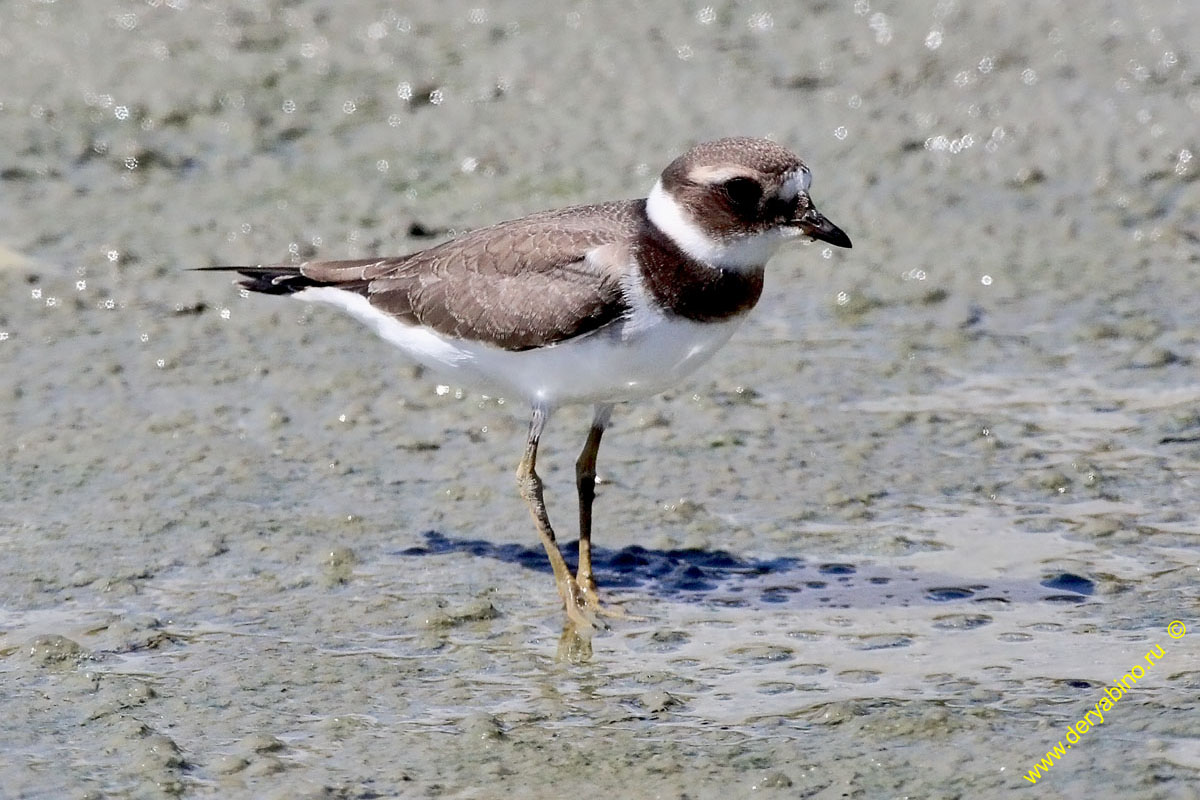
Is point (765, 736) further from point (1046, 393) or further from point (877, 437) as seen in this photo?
point (1046, 393)

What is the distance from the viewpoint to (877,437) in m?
7.46

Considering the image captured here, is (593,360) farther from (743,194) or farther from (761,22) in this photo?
(761,22)

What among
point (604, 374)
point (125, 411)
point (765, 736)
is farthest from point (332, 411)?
point (765, 736)

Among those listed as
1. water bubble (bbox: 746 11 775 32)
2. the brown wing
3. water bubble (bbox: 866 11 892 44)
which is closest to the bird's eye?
the brown wing

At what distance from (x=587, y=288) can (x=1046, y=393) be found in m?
2.70

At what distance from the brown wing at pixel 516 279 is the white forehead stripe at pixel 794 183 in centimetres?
52

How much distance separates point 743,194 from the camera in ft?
19.6

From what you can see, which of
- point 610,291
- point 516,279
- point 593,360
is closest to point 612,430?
point 516,279

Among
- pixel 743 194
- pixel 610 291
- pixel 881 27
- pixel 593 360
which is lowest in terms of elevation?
pixel 593 360

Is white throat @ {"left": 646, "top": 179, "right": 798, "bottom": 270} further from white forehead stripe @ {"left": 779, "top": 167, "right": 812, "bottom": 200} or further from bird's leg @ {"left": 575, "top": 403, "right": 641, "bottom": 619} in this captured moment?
bird's leg @ {"left": 575, "top": 403, "right": 641, "bottom": 619}

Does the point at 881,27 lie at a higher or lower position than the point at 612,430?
higher

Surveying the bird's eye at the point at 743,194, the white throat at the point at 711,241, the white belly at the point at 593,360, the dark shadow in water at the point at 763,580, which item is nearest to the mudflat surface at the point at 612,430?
the dark shadow in water at the point at 763,580

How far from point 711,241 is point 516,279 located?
2.53ft

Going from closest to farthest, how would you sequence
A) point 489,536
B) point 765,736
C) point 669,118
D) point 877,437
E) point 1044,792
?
point 1044,792, point 765,736, point 489,536, point 877,437, point 669,118
